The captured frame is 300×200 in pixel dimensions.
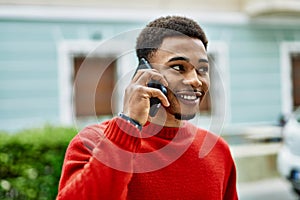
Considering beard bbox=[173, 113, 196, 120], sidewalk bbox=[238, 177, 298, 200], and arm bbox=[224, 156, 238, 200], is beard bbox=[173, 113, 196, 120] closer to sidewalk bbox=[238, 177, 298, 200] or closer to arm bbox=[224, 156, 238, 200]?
arm bbox=[224, 156, 238, 200]

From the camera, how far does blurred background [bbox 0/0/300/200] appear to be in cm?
414

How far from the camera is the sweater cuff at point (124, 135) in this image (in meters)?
1.12

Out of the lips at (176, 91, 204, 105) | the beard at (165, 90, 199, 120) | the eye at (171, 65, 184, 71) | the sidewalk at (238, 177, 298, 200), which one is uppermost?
the eye at (171, 65, 184, 71)

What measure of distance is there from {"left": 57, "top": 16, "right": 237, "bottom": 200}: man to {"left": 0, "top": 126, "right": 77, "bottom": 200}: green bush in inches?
102

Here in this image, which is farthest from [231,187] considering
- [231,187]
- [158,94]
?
[158,94]

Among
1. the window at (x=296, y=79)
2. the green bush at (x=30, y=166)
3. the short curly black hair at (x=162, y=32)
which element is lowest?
the window at (x=296, y=79)

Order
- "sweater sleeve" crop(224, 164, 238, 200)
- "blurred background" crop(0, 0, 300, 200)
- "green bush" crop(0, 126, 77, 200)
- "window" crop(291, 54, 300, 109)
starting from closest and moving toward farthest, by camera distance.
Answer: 1. "sweater sleeve" crop(224, 164, 238, 200)
2. "green bush" crop(0, 126, 77, 200)
3. "blurred background" crop(0, 0, 300, 200)
4. "window" crop(291, 54, 300, 109)

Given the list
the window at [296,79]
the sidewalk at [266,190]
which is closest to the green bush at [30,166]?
the sidewalk at [266,190]

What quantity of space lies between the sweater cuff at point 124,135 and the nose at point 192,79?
224 millimetres

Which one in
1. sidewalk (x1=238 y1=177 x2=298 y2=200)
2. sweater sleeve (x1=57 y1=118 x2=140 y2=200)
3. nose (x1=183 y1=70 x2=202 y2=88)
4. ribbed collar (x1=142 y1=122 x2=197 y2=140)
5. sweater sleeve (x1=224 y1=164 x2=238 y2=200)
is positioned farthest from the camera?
sidewalk (x1=238 y1=177 x2=298 y2=200)

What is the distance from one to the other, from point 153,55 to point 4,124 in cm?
609

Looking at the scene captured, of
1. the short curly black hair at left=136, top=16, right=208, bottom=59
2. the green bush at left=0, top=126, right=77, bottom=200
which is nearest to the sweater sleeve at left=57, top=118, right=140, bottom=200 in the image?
the short curly black hair at left=136, top=16, right=208, bottom=59

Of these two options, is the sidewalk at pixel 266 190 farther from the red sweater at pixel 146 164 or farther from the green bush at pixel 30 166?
the red sweater at pixel 146 164

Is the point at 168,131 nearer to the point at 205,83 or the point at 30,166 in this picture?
the point at 205,83
